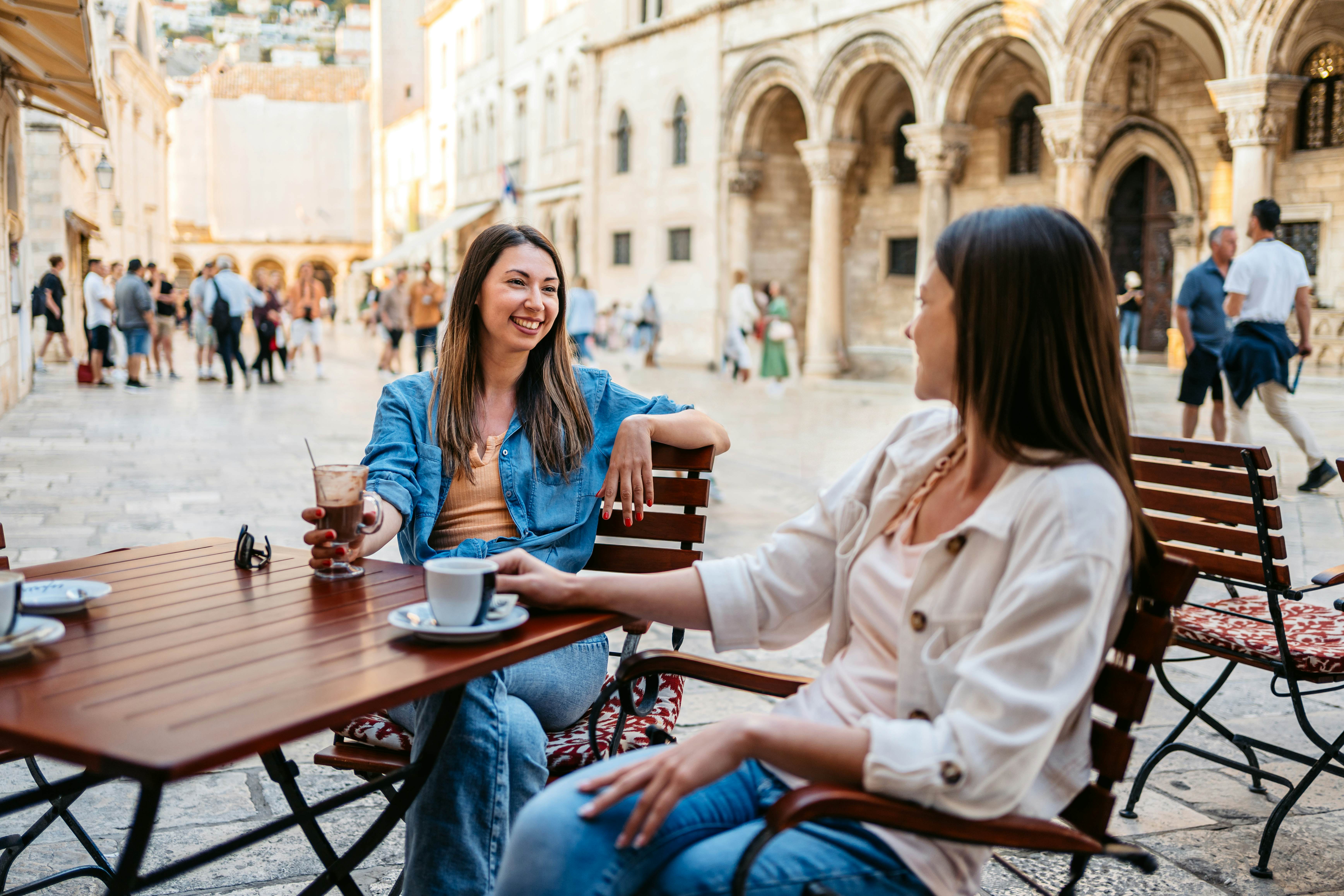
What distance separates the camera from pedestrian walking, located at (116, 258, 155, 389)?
54.9 feet

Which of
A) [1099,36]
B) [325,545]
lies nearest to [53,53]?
[325,545]

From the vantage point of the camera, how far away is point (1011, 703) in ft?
5.18

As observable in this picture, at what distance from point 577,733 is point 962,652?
3.41 ft

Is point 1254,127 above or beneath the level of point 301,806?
Result: above

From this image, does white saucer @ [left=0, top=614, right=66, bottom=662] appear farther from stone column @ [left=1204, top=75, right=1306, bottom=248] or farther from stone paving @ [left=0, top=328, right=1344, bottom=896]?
stone column @ [left=1204, top=75, right=1306, bottom=248]

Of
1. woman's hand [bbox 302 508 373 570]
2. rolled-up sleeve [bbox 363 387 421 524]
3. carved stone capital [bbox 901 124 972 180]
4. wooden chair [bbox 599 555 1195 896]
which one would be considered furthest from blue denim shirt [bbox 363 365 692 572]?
carved stone capital [bbox 901 124 972 180]

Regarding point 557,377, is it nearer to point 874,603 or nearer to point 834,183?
point 874,603

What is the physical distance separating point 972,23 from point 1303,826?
1696 cm

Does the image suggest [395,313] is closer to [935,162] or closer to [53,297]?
[53,297]

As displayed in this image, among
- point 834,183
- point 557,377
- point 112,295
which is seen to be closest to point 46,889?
point 557,377

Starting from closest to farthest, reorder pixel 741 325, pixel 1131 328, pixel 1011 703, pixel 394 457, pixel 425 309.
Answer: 1. pixel 1011 703
2. pixel 394 457
3. pixel 425 309
4. pixel 741 325
5. pixel 1131 328

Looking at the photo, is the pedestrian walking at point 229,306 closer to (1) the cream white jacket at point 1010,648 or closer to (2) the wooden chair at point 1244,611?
(2) the wooden chair at point 1244,611

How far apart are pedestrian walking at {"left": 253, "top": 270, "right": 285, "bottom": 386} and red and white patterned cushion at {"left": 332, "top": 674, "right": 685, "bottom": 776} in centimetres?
1582

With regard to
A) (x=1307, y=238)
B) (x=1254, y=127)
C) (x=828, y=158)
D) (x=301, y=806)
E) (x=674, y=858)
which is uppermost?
(x=828, y=158)
